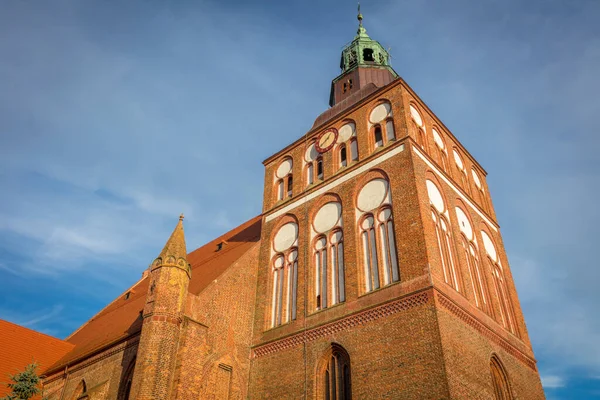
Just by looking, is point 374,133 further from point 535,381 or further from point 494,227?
point 535,381

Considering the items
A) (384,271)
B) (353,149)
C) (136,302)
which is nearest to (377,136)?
(353,149)

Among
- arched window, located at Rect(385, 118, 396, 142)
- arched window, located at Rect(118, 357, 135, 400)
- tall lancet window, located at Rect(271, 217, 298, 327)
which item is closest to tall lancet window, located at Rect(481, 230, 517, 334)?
arched window, located at Rect(385, 118, 396, 142)

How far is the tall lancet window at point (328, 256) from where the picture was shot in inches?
559

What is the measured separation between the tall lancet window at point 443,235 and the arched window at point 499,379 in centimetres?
208

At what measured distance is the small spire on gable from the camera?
551 inches

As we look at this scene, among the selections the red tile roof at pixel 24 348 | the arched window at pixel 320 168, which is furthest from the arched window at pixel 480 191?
the red tile roof at pixel 24 348

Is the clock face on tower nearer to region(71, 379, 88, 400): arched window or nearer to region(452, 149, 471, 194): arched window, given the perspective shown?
region(452, 149, 471, 194): arched window

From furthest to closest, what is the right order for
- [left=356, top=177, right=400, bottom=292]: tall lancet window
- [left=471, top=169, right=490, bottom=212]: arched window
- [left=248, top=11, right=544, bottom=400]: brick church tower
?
[left=471, top=169, right=490, bottom=212]: arched window, [left=356, top=177, right=400, bottom=292]: tall lancet window, [left=248, top=11, right=544, bottom=400]: brick church tower

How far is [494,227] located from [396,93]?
602cm

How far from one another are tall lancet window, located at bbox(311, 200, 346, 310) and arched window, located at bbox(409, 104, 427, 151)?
3206 mm

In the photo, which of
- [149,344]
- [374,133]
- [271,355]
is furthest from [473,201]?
[149,344]

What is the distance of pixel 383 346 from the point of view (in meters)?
11.8

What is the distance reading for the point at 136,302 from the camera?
19609mm

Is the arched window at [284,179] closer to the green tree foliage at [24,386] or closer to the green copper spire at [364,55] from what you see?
the green copper spire at [364,55]
